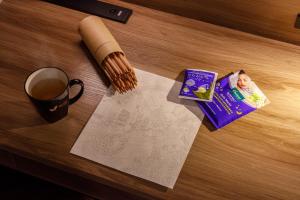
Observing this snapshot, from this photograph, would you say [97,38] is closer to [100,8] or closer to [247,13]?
[100,8]

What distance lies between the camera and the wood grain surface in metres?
1.13

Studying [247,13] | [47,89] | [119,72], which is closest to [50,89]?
[47,89]

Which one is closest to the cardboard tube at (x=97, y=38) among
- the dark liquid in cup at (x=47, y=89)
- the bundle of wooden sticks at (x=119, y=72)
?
the bundle of wooden sticks at (x=119, y=72)

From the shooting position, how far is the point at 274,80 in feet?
3.59

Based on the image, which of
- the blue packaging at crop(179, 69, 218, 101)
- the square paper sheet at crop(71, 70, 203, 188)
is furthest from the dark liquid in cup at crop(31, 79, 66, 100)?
the blue packaging at crop(179, 69, 218, 101)

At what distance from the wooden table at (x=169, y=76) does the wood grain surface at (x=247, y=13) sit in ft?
0.11

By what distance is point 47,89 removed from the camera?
3.22ft

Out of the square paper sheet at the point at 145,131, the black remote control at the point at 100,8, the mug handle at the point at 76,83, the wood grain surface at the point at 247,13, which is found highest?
the wood grain surface at the point at 247,13

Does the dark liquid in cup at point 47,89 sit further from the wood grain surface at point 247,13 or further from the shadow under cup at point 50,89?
the wood grain surface at point 247,13

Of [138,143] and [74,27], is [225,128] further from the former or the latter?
[74,27]

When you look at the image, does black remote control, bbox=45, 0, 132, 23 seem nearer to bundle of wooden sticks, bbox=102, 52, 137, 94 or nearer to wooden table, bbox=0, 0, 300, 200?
wooden table, bbox=0, 0, 300, 200

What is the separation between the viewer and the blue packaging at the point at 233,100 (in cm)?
101

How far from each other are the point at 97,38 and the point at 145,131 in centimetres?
30

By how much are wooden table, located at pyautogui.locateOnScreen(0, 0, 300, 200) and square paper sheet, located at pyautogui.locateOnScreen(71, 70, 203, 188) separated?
0.02 metres
